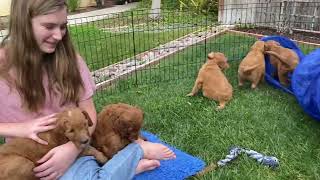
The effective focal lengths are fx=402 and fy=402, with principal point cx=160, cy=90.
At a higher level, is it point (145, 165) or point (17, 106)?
point (17, 106)

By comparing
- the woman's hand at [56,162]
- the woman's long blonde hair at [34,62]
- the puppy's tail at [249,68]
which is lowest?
the woman's hand at [56,162]

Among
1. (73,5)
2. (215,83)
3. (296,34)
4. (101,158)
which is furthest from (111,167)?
(73,5)

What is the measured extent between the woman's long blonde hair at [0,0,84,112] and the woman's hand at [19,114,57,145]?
0.17m

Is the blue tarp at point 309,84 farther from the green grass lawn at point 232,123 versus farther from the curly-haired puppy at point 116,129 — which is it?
the curly-haired puppy at point 116,129

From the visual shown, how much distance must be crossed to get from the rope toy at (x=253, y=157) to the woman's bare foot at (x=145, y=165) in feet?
1.75

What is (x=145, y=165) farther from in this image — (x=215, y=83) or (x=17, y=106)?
(x=215, y=83)

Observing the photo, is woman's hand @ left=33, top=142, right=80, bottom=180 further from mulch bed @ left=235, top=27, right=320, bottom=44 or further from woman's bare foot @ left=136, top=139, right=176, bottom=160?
mulch bed @ left=235, top=27, right=320, bottom=44

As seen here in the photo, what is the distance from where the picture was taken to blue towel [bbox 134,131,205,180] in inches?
110

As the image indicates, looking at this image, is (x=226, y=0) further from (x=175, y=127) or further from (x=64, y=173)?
(x=64, y=173)

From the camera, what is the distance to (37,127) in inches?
87.7

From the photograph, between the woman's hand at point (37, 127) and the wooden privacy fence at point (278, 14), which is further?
the wooden privacy fence at point (278, 14)

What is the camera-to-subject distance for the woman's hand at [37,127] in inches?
87.4

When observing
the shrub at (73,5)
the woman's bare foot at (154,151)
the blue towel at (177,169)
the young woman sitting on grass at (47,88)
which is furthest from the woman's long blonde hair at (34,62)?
the shrub at (73,5)

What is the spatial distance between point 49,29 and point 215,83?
2119 mm
